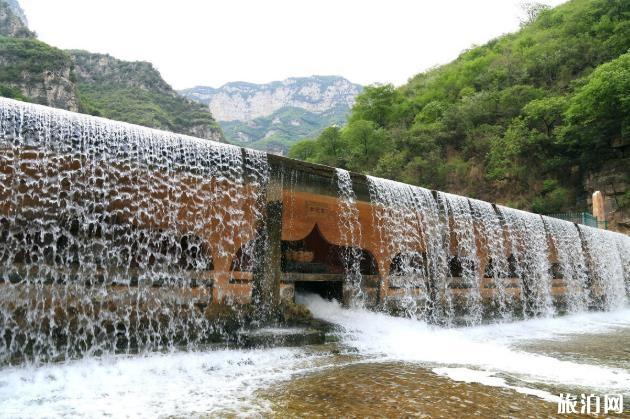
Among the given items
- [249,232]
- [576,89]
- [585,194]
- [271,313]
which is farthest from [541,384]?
[576,89]

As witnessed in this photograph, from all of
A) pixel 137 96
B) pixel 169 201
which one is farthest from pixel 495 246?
pixel 137 96

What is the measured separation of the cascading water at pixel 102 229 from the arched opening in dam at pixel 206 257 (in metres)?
0.02

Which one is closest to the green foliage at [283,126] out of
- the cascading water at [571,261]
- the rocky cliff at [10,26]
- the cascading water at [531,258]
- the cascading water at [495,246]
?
the rocky cliff at [10,26]

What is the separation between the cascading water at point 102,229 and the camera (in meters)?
5.40

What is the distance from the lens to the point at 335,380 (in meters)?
4.54

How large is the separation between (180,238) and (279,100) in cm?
18419

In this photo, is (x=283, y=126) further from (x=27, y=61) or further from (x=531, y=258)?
→ (x=531, y=258)

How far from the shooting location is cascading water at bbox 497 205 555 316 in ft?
40.6

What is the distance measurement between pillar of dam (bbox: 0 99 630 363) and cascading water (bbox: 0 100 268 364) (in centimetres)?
2

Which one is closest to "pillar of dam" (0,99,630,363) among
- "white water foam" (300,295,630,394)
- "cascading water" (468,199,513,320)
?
"cascading water" (468,199,513,320)

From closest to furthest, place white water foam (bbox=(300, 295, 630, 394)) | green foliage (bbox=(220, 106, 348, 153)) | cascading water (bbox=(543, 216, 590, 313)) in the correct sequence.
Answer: white water foam (bbox=(300, 295, 630, 394))
cascading water (bbox=(543, 216, 590, 313))
green foliage (bbox=(220, 106, 348, 153))

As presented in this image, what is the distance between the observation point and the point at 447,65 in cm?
5059

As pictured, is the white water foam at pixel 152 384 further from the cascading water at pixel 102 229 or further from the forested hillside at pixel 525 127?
the forested hillside at pixel 525 127

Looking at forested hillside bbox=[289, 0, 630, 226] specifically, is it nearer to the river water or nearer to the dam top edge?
the dam top edge
